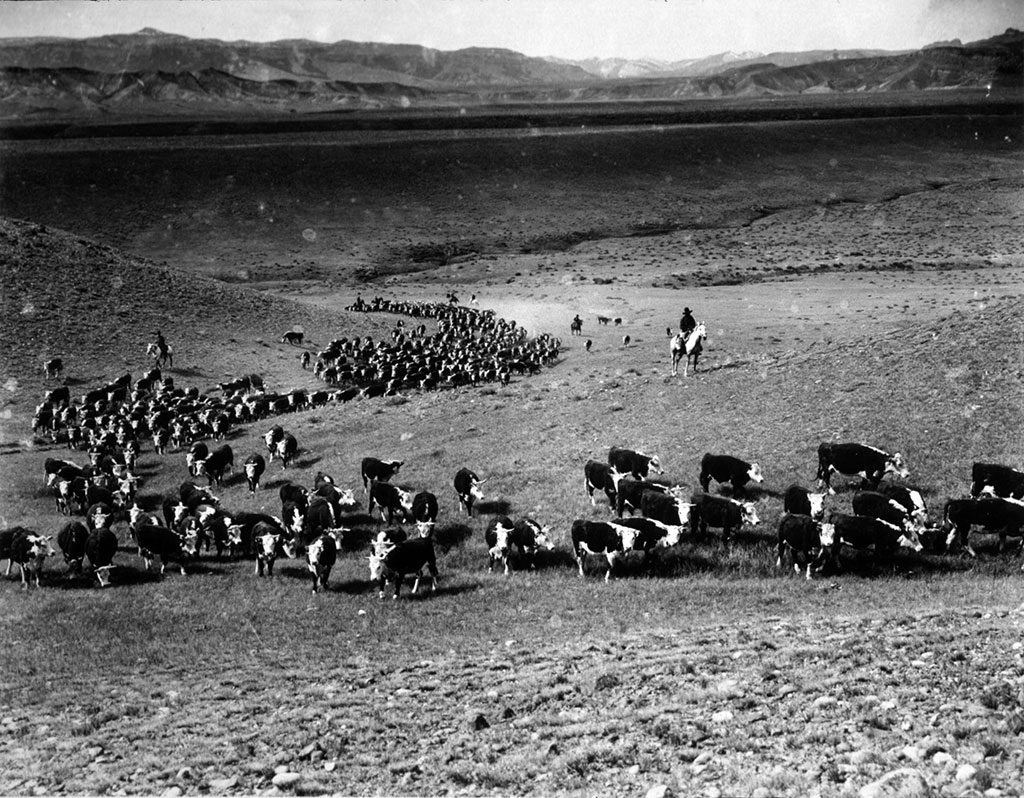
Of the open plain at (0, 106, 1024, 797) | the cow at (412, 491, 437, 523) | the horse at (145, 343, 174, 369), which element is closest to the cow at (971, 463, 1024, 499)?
the open plain at (0, 106, 1024, 797)

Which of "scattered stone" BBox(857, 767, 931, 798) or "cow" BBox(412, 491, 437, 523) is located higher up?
"scattered stone" BBox(857, 767, 931, 798)

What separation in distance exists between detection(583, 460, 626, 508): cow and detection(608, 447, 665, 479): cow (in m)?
0.19

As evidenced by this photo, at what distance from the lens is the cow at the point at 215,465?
25906mm

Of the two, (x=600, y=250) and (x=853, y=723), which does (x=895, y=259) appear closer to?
(x=600, y=250)

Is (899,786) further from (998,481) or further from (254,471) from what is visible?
(254,471)

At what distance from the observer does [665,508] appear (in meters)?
17.8

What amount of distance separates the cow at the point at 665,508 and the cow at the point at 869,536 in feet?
9.31

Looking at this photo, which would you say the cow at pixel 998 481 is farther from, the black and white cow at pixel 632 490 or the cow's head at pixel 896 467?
the black and white cow at pixel 632 490

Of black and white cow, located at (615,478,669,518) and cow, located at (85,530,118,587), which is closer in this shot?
cow, located at (85,530,118,587)

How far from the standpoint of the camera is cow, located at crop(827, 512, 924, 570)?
1575 cm

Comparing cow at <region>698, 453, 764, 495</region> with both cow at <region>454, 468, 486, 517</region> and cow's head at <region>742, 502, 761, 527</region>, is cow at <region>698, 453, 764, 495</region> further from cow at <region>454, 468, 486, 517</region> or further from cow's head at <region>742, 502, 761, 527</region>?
cow at <region>454, 468, 486, 517</region>

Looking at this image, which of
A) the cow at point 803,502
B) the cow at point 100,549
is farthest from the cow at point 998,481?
the cow at point 100,549

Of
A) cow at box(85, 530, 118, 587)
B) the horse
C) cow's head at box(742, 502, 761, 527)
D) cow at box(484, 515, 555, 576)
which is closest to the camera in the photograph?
cow's head at box(742, 502, 761, 527)

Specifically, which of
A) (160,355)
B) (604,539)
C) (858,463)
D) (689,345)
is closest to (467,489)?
(604,539)
